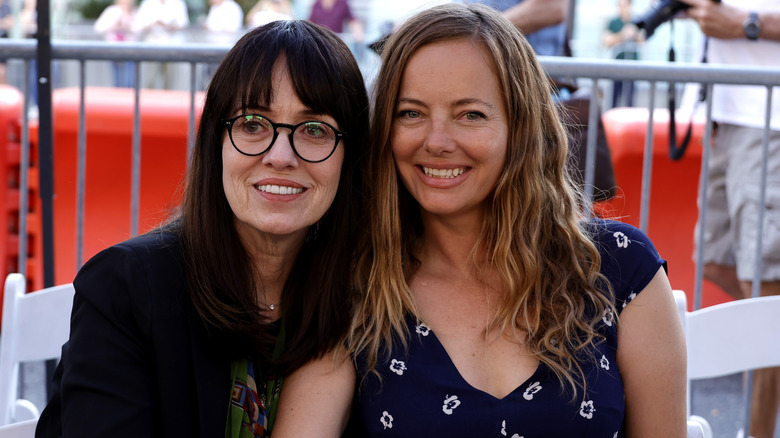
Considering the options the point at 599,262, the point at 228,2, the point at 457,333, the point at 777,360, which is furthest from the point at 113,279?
the point at 228,2

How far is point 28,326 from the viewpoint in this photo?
272cm

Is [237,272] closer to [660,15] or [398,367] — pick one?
[398,367]

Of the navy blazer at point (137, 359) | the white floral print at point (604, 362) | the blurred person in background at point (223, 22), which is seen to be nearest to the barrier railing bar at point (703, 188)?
the white floral print at point (604, 362)

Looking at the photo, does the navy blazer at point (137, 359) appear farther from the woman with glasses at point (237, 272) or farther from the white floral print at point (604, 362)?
the white floral print at point (604, 362)

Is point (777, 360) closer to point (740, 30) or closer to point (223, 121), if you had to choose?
point (740, 30)

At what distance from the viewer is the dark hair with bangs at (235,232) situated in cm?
215

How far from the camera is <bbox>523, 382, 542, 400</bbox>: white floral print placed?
7.22 feet

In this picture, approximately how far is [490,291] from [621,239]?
1.24 feet

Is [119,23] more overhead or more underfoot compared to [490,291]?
more underfoot

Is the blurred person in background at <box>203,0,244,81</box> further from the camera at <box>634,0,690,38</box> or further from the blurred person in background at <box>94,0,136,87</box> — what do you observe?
the camera at <box>634,0,690,38</box>

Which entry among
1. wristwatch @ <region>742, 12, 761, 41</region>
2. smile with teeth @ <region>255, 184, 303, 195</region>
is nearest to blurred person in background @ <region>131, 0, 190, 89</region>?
wristwatch @ <region>742, 12, 761, 41</region>

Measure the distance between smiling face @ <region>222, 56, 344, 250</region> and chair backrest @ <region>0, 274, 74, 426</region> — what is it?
2.73 ft

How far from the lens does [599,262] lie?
7.82 feet

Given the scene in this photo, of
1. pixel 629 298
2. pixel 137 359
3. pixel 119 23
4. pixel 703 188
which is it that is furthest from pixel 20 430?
pixel 119 23
